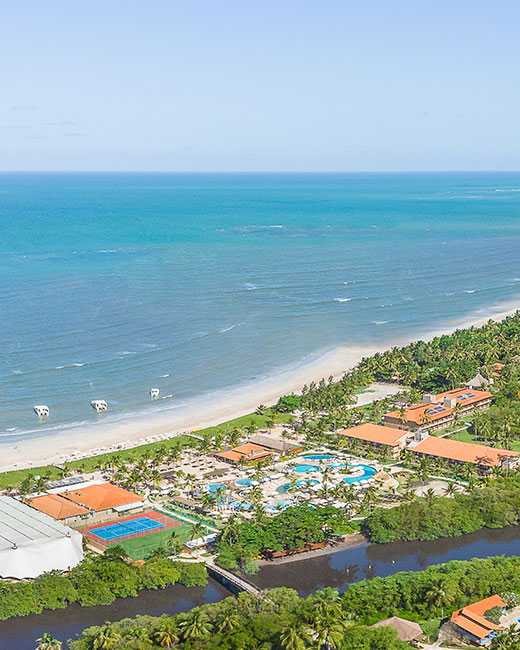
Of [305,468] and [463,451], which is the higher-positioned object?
[463,451]

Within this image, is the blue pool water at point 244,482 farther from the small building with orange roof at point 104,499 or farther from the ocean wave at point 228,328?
the ocean wave at point 228,328

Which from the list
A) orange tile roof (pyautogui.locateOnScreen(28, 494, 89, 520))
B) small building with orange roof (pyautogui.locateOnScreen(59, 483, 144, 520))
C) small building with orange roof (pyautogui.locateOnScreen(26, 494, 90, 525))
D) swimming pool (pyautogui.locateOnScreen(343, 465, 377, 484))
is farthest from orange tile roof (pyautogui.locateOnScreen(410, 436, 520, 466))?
orange tile roof (pyautogui.locateOnScreen(28, 494, 89, 520))

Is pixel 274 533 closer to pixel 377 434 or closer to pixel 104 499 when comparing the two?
pixel 104 499

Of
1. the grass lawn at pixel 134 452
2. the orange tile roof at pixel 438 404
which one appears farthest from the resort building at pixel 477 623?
the orange tile roof at pixel 438 404

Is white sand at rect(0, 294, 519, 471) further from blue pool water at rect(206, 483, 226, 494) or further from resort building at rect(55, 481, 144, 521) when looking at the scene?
blue pool water at rect(206, 483, 226, 494)

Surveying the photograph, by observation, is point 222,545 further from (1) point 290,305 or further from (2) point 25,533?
(1) point 290,305

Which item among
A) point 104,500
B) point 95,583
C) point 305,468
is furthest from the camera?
point 305,468

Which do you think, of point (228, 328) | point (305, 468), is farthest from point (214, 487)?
point (228, 328)
